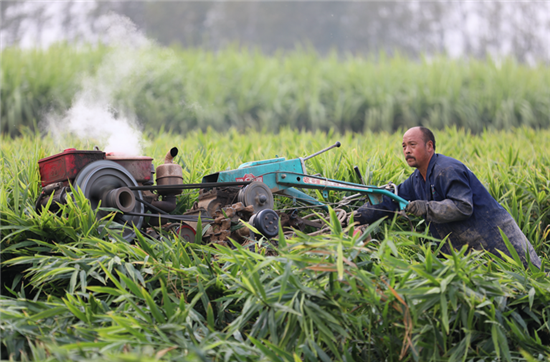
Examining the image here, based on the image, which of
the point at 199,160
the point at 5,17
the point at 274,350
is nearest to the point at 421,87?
the point at 199,160

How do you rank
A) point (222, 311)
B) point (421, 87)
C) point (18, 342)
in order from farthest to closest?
1. point (421, 87)
2. point (222, 311)
3. point (18, 342)

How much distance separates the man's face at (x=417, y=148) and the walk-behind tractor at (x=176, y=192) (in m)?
0.33

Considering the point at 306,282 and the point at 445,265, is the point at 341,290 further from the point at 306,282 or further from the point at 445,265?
the point at 445,265

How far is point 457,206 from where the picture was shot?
327 centimetres

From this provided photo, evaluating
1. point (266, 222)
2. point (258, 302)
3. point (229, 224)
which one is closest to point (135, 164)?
point (229, 224)

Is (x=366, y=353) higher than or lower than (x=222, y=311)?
lower

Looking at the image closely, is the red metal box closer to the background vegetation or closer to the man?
the man

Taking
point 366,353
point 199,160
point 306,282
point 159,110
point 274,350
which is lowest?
point 366,353

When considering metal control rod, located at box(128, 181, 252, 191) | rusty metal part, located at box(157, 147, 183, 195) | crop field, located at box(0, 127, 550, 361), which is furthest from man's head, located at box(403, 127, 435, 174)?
rusty metal part, located at box(157, 147, 183, 195)

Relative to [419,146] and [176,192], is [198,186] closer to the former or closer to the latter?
[176,192]

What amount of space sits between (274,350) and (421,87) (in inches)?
340

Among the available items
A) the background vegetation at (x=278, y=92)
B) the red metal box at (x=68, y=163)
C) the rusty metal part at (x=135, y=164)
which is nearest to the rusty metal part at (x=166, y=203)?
the rusty metal part at (x=135, y=164)

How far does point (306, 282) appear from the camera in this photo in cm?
260

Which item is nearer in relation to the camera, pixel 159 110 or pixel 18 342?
pixel 18 342
